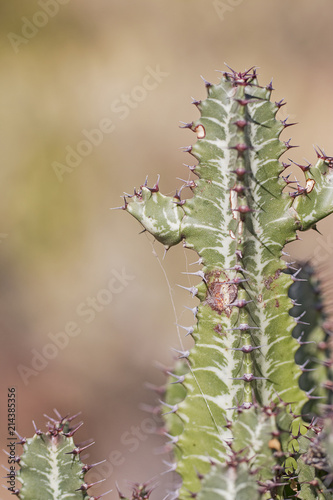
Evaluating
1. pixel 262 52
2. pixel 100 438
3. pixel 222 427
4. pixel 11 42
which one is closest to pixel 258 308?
pixel 222 427

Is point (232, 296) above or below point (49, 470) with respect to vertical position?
above

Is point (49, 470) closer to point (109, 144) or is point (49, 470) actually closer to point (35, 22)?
A: point (109, 144)

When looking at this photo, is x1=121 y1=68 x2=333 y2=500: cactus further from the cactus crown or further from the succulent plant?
the cactus crown

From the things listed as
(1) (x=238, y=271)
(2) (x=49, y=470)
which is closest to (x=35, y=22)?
(1) (x=238, y=271)

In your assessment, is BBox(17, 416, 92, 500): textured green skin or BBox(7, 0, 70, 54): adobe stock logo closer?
BBox(17, 416, 92, 500): textured green skin

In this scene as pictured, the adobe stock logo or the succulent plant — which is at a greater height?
the adobe stock logo

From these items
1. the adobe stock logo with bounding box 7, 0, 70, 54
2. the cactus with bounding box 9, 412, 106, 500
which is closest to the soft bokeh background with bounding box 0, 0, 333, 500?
the adobe stock logo with bounding box 7, 0, 70, 54
